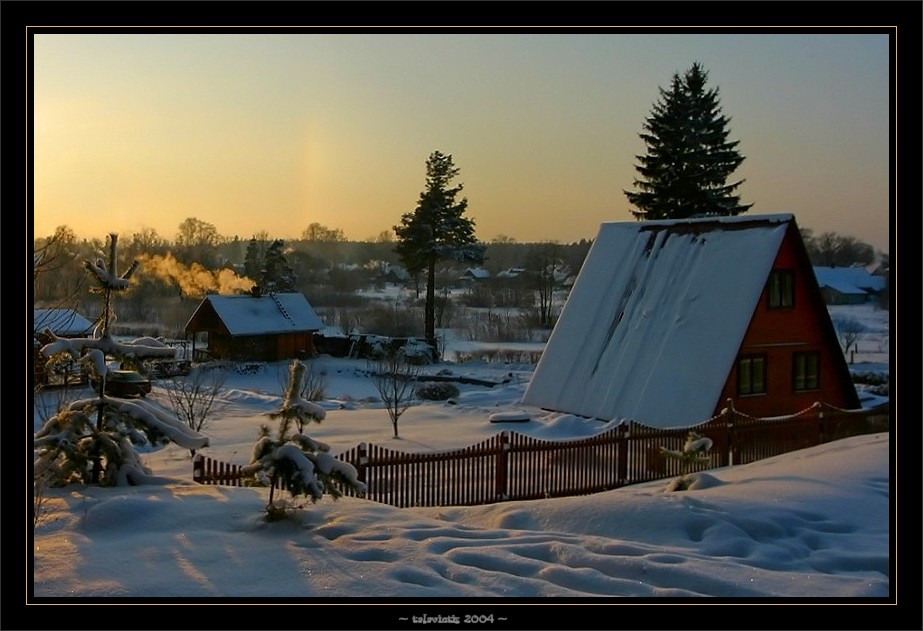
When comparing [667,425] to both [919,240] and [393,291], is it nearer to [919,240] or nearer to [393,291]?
[919,240]

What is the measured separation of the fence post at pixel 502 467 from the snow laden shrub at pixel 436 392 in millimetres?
15485

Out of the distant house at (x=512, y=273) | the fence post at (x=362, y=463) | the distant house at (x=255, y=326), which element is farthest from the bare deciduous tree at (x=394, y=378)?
the distant house at (x=512, y=273)

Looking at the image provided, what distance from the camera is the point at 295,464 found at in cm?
694

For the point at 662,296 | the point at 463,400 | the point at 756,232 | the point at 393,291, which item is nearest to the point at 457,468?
the point at 662,296

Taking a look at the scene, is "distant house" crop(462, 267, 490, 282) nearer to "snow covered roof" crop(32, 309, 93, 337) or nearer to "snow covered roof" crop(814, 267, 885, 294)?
"snow covered roof" crop(814, 267, 885, 294)

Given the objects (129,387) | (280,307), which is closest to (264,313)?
(280,307)

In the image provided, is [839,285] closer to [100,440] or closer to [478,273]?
[100,440]

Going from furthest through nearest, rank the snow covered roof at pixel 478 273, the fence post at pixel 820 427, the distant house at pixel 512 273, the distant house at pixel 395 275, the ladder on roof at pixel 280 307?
the distant house at pixel 512 273
the snow covered roof at pixel 478 273
the distant house at pixel 395 275
the ladder on roof at pixel 280 307
the fence post at pixel 820 427

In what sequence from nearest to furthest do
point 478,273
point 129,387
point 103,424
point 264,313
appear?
point 103,424, point 129,387, point 264,313, point 478,273

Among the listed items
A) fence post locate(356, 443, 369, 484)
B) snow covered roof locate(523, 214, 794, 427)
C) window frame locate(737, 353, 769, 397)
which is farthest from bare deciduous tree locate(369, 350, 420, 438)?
fence post locate(356, 443, 369, 484)

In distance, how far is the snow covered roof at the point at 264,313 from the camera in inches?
1342

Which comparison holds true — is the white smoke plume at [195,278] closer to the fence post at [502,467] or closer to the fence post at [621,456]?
the fence post at [502,467]

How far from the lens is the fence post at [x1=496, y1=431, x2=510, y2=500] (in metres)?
11.7

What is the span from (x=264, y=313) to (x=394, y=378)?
1503 cm
